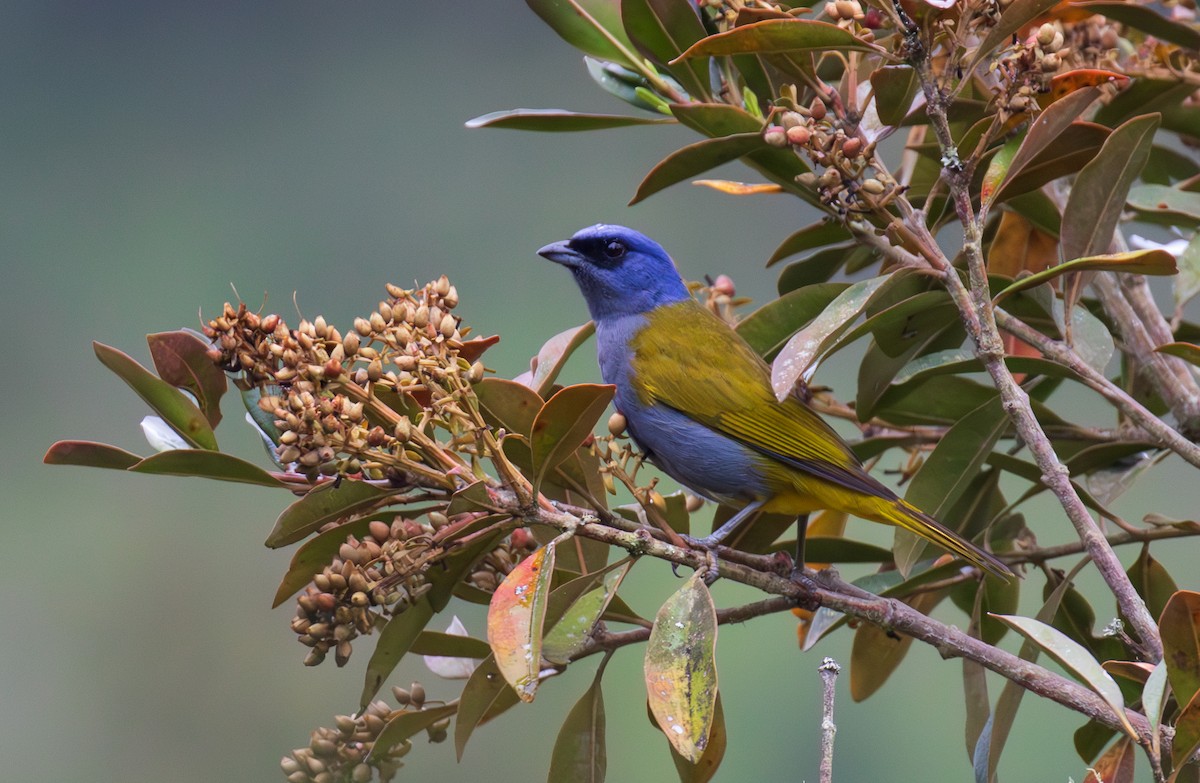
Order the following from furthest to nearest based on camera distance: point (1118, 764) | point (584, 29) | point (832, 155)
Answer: point (584, 29), point (832, 155), point (1118, 764)

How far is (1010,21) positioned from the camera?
1.69 m

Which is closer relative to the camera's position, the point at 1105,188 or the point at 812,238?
the point at 1105,188

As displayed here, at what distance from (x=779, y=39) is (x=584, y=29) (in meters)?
0.49

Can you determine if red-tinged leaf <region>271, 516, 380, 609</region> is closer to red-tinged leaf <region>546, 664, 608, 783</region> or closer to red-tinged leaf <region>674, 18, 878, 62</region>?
red-tinged leaf <region>546, 664, 608, 783</region>

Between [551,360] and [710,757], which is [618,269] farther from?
[710,757]

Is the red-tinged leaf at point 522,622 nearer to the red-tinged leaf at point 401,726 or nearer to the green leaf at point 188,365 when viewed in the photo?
the red-tinged leaf at point 401,726

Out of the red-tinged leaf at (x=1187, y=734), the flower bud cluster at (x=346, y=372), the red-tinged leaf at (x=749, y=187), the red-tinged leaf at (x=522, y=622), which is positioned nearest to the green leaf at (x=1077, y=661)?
the red-tinged leaf at (x=1187, y=734)

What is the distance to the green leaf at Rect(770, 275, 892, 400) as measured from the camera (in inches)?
64.4

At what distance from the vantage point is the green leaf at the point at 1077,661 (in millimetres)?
1346

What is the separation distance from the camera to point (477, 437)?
5.10ft

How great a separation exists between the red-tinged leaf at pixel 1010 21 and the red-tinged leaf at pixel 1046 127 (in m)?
0.12

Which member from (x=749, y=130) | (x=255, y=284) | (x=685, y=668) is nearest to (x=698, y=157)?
(x=749, y=130)

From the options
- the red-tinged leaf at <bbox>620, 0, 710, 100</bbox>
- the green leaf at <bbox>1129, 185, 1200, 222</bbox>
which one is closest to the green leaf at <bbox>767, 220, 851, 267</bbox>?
the red-tinged leaf at <bbox>620, 0, 710, 100</bbox>

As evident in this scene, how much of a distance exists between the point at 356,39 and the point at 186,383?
14603 mm
